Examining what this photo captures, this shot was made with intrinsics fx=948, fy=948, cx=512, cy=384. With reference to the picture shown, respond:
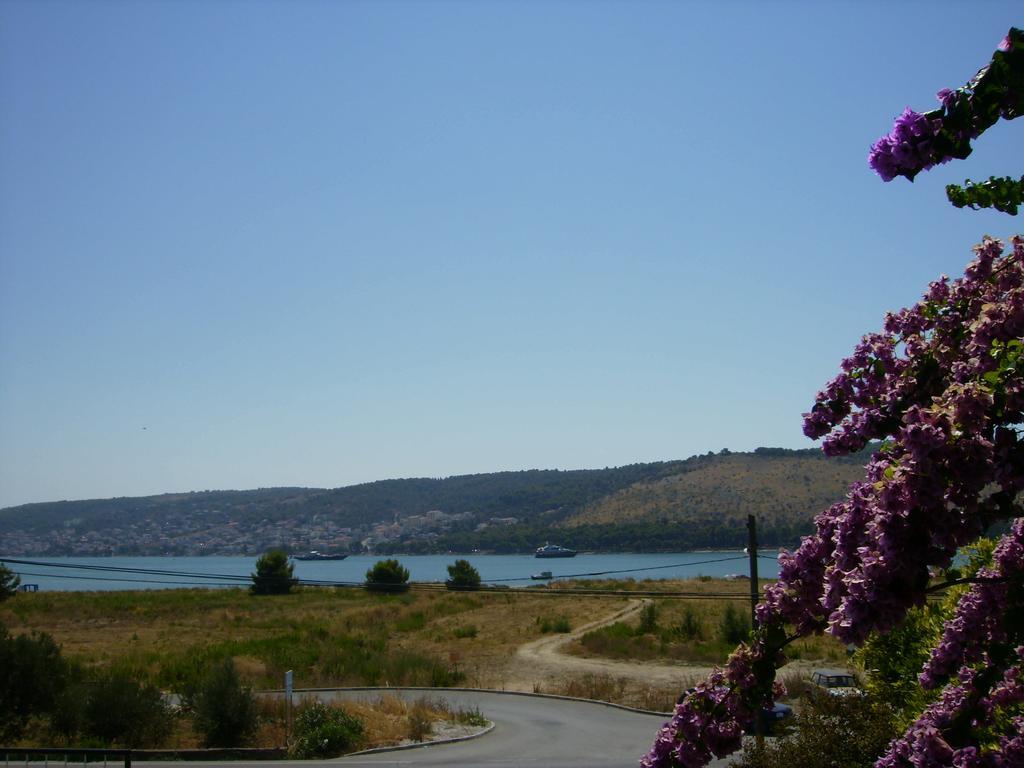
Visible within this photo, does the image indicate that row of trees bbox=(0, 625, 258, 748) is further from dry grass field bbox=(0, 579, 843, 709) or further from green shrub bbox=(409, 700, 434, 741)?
dry grass field bbox=(0, 579, 843, 709)

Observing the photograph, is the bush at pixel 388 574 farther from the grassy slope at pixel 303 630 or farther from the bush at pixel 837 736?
the bush at pixel 837 736

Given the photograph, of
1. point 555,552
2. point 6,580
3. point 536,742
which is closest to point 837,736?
point 536,742

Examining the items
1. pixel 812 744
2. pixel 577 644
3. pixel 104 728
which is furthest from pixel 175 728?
pixel 577 644

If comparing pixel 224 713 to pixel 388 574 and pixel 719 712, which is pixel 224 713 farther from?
pixel 388 574

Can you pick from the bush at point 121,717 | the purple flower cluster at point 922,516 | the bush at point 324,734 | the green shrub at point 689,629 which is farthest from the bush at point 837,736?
the green shrub at point 689,629

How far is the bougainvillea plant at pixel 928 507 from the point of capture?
10.4ft

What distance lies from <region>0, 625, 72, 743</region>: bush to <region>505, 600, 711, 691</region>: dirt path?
16185 millimetres

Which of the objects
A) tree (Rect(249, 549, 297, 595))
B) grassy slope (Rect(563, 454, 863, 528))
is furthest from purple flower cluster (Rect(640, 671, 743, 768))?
grassy slope (Rect(563, 454, 863, 528))

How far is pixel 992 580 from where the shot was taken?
3.90m

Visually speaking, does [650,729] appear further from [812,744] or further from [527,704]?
[812,744]

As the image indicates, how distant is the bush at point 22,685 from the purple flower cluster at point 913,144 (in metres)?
26.0

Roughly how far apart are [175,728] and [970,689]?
26006 mm

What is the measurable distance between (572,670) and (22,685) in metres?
21.8

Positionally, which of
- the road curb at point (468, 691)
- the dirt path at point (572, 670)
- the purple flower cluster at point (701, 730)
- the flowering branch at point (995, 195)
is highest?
the flowering branch at point (995, 195)
